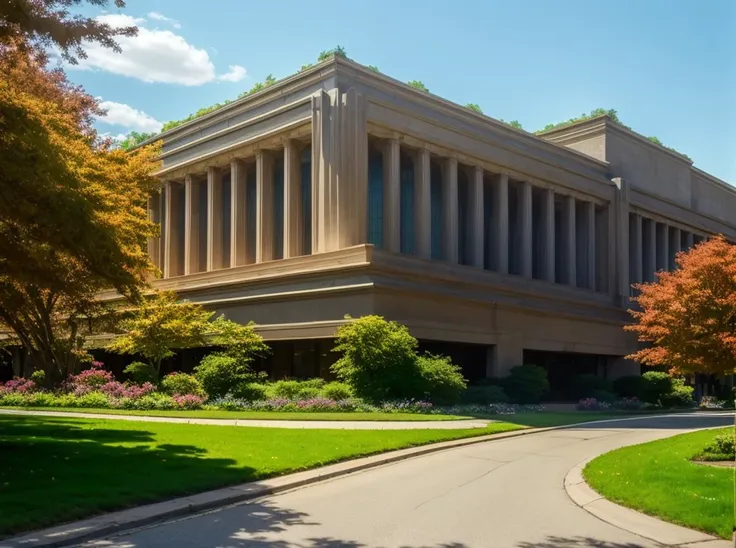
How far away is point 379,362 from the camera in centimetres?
3062

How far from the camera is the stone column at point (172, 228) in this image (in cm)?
4988

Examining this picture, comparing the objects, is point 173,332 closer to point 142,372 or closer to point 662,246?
point 142,372

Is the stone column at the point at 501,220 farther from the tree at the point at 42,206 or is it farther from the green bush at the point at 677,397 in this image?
the tree at the point at 42,206

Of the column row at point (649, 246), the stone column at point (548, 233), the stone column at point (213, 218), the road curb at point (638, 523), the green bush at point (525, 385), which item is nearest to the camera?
the road curb at point (638, 523)

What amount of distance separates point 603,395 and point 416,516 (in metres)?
35.6

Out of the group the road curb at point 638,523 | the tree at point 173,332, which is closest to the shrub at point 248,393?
the tree at point 173,332

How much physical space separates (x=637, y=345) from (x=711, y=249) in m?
27.3

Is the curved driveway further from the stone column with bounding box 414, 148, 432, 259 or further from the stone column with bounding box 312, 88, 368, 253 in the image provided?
the stone column with bounding box 414, 148, 432, 259

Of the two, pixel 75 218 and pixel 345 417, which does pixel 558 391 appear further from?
pixel 75 218

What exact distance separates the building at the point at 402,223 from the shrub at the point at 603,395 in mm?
3270

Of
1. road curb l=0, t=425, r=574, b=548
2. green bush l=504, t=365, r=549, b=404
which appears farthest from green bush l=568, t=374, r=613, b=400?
road curb l=0, t=425, r=574, b=548

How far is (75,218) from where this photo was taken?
43.7ft

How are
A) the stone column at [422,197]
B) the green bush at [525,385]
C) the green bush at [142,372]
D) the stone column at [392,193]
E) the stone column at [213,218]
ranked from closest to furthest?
the green bush at [142,372] → the green bush at [525,385] → the stone column at [392,193] → the stone column at [422,197] → the stone column at [213,218]


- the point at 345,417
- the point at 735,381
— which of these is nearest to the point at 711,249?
the point at 345,417
